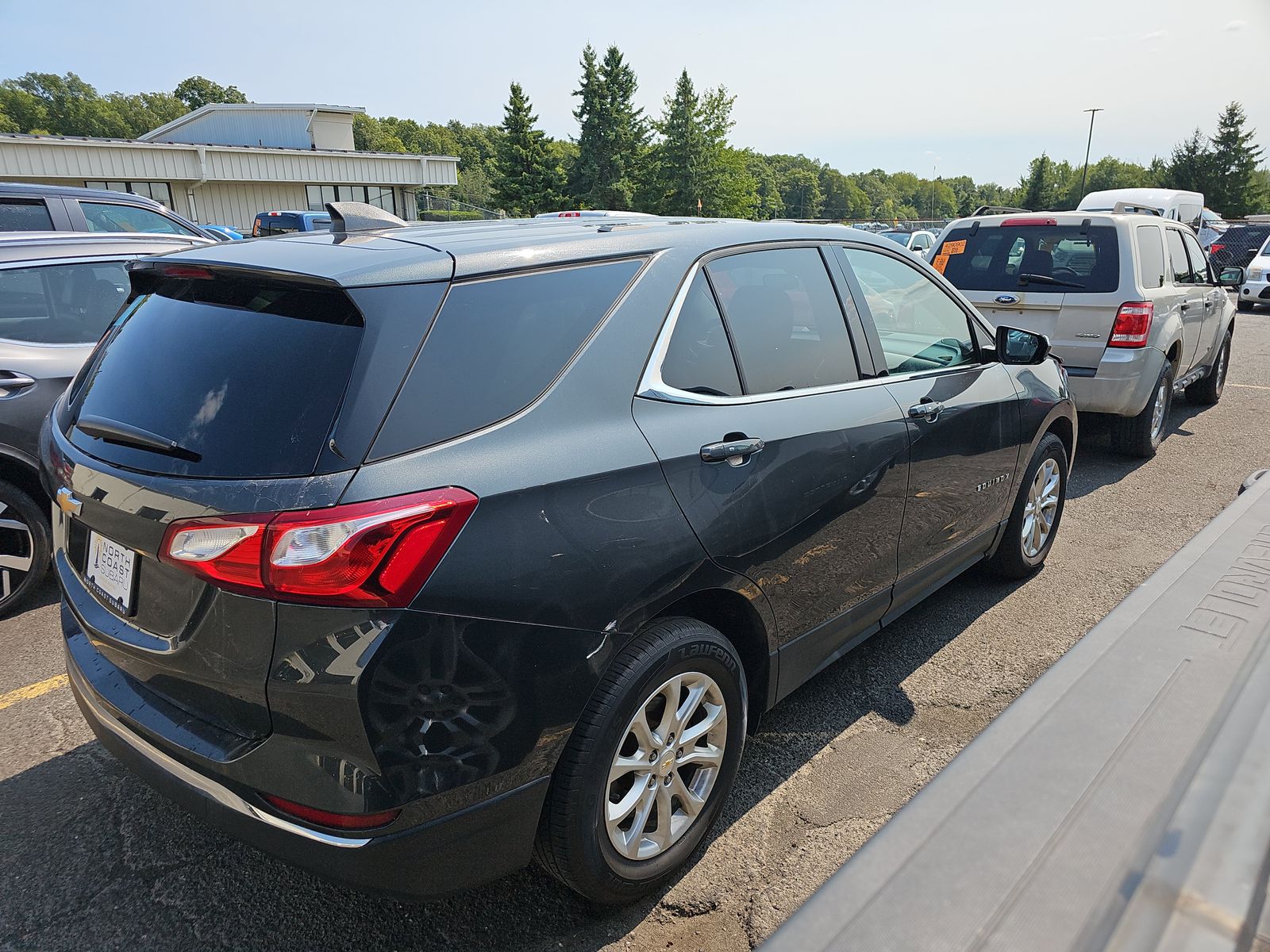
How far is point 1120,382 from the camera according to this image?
634 cm

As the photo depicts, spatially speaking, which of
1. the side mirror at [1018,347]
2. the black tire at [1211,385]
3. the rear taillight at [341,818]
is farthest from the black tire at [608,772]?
the black tire at [1211,385]

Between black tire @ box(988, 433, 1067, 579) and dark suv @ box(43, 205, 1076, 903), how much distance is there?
178cm

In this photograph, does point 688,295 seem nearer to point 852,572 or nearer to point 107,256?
point 852,572

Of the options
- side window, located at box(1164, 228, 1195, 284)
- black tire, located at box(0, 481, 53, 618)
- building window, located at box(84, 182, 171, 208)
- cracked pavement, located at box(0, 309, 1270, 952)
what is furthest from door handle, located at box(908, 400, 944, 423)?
building window, located at box(84, 182, 171, 208)

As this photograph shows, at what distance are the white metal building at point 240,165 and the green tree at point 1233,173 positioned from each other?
54.9 metres

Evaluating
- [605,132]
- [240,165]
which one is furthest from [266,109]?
[605,132]

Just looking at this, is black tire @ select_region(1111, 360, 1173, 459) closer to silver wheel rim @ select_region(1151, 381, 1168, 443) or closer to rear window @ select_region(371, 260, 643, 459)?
silver wheel rim @ select_region(1151, 381, 1168, 443)

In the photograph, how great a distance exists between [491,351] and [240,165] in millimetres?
46340

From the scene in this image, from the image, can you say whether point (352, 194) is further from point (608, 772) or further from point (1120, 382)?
point (608, 772)

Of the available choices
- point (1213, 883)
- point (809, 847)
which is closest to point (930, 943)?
point (1213, 883)

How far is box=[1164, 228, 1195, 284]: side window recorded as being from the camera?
720 centimetres

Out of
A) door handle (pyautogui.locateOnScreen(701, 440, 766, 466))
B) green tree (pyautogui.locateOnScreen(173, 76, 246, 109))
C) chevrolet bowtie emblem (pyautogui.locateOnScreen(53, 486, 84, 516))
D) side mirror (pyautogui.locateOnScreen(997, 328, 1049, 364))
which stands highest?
green tree (pyautogui.locateOnScreen(173, 76, 246, 109))

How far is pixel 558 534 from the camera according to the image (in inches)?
77.0

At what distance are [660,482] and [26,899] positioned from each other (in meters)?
2.11
